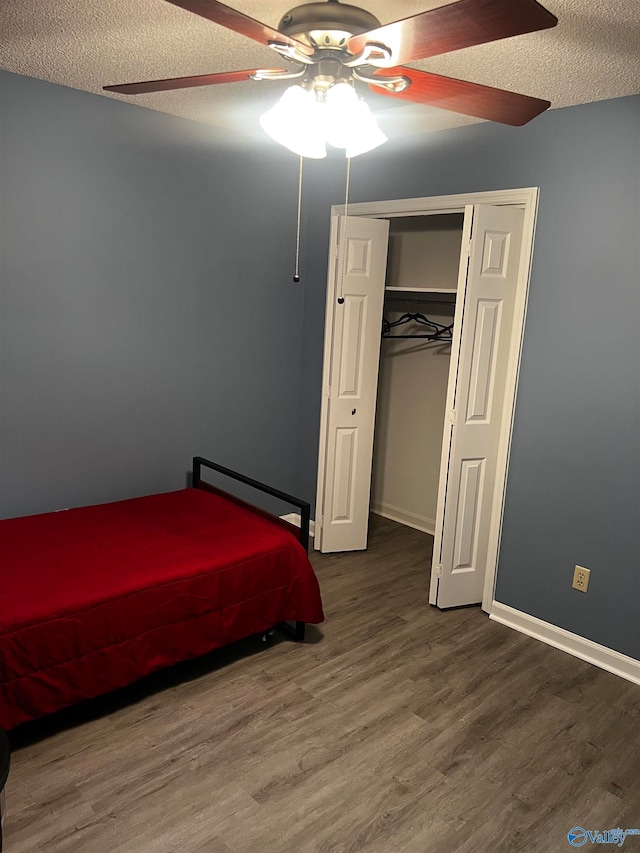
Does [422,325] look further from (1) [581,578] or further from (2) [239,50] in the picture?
(2) [239,50]

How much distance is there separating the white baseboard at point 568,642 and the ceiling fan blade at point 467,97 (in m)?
2.37

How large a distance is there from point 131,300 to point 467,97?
2.28 metres

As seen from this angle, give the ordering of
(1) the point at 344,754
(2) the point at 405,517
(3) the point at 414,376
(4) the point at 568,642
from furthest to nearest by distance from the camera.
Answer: (2) the point at 405,517, (3) the point at 414,376, (4) the point at 568,642, (1) the point at 344,754

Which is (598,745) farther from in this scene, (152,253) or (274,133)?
(152,253)

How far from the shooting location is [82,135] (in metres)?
3.34

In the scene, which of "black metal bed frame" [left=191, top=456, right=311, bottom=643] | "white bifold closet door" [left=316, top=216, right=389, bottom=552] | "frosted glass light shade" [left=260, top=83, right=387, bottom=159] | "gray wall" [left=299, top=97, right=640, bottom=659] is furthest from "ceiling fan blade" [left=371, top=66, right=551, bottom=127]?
"white bifold closet door" [left=316, top=216, right=389, bottom=552]

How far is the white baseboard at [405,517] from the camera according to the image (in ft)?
15.6

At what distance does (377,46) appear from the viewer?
1.59 m

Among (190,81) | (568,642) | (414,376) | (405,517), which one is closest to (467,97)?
(190,81)

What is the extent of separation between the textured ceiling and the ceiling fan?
13.8 inches

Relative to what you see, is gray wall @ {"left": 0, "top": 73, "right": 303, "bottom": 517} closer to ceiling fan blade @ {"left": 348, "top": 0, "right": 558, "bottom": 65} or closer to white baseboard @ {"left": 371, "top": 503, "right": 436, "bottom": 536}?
white baseboard @ {"left": 371, "top": 503, "right": 436, "bottom": 536}

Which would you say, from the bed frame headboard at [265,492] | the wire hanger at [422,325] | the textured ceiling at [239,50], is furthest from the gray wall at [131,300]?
the wire hanger at [422,325]

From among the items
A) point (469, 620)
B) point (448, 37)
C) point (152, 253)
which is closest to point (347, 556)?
point (469, 620)

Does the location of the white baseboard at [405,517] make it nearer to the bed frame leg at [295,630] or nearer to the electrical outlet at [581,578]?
the electrical outlet at [581,578]
